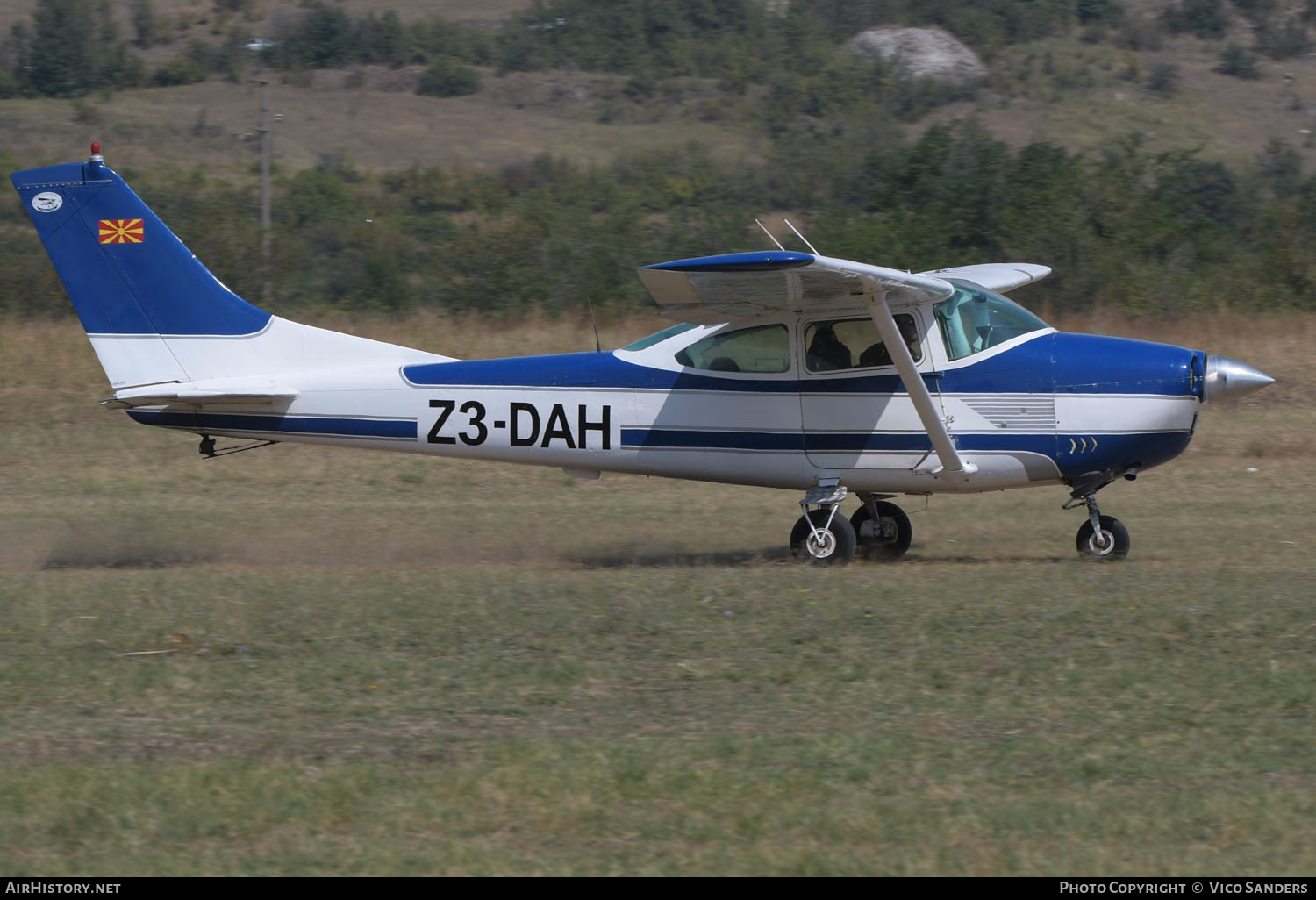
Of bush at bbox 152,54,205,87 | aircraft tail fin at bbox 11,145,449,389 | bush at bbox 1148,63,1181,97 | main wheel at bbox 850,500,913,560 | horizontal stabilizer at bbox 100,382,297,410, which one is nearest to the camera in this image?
horizontal stabilizer at bbox 100,382,297,410

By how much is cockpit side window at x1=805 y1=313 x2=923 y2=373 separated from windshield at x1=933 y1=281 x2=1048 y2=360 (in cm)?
30

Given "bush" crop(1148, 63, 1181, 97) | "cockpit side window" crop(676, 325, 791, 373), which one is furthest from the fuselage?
"bush" crop(1148, 63, 1181, 97)

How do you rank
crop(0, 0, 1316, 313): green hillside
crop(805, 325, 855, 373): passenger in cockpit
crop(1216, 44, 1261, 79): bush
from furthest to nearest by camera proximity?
crop(1216, 44, 1261, 79): bush, crop(0, 0, 1316, 313): green hillside, crop(805, 325, 855, 373): passenger in cockpit

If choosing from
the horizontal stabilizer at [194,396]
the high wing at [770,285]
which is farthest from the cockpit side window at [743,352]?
the horizontal stabilizer at [194,396]

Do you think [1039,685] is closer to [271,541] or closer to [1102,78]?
[271,541]

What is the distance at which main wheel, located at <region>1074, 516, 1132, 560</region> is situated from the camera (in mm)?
10359

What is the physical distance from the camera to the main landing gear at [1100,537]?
408 inches

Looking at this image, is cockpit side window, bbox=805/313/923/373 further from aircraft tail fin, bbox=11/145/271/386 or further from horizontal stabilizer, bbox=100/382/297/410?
aircraft tail fin, bbox=11/145/271/386

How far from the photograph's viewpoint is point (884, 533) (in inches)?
444

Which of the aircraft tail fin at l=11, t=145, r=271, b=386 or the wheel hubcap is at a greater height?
the aircraft tail fin at l=11, t=145, r=271, b=386

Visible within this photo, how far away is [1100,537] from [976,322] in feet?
5.86

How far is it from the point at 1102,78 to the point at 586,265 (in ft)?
163

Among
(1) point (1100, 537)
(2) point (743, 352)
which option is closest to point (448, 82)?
(2) point (743, 352)
